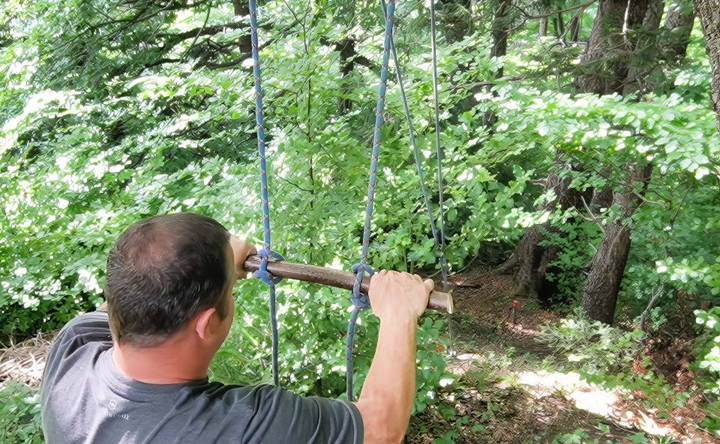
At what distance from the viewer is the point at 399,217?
10.3 ft

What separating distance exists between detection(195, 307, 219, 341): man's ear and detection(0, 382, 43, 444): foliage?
6.75 ft

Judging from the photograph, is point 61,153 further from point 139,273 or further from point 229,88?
point 139,273

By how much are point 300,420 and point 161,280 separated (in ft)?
1.38

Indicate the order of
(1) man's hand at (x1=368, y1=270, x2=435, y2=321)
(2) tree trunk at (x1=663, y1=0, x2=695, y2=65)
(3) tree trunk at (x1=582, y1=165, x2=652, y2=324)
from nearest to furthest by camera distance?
(1) man's hand at (x1=368, y1=270, x2=435, y2=321) → (2) tree trunk at (x1=663, y1=0, x2=695, y2=65) → (3) tree trunk at (x1=582, y1=165, x2=652, y2=324)

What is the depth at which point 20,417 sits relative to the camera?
2.80 metres

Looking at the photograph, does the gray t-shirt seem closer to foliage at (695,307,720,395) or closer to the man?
the man

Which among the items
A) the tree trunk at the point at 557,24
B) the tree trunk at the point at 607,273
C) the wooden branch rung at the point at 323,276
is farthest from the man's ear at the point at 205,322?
the tree trunk at the point at 557,24

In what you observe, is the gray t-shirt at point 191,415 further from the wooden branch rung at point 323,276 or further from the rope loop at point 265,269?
the rope loop at point 265,269

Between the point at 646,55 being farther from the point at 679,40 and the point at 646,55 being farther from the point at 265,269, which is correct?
the point at 265,269

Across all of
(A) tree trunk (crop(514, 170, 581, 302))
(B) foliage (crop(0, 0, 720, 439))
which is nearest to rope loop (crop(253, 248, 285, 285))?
(B) foliage (crop(0, 0, 720, 439))

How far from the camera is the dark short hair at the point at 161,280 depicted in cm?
110

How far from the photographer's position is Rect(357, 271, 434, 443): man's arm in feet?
3.76

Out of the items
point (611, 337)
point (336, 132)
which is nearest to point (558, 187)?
point (611, 337)

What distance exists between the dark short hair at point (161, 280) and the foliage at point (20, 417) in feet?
6.57
